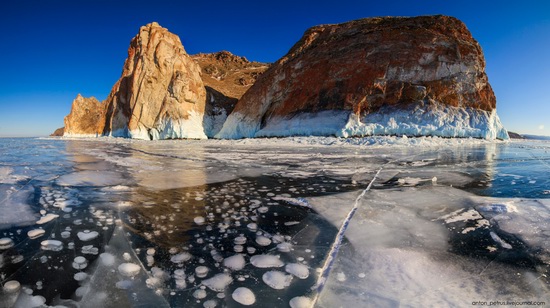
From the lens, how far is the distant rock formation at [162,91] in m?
30.3

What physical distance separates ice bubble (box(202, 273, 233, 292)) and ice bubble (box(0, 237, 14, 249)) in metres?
1.44

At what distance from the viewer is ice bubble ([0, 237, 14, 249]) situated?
1.82 metres

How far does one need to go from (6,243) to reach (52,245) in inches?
12.7

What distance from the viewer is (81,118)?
175ft

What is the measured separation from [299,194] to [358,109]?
763 inches

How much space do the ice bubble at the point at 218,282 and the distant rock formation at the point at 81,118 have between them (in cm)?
5911

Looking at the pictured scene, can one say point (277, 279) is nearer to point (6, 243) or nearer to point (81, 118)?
point (6, 243)

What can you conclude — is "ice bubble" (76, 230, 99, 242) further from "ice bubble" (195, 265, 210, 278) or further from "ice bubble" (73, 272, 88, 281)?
"ice bubble" (195, 265, 210, 278)

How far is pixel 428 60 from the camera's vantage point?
21.4 m

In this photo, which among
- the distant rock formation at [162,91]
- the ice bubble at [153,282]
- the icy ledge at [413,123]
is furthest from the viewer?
the distant rock formation at [162,91]

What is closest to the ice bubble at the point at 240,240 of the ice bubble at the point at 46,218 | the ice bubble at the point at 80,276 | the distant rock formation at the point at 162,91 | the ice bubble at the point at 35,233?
the ice bubble at the point at 80,276

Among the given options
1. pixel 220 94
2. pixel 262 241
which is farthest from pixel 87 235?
pixel 220 94

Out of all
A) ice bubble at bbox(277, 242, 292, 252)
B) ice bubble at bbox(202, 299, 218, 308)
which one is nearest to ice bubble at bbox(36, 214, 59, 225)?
ice bubble at bbox(202, 299, 218, 308)

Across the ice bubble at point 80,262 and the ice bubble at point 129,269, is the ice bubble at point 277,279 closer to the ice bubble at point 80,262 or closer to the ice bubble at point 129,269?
the ice bubble at point 129,269
